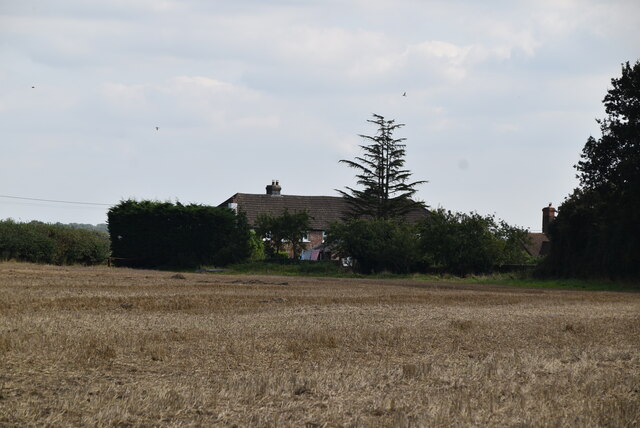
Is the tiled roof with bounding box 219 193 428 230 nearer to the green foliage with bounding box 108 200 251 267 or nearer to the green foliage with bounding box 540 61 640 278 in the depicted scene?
the green foliage with bounding box 108 200 251 267

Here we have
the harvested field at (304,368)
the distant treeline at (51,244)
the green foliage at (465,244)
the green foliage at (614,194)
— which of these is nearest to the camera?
the harvested field at (304,368)

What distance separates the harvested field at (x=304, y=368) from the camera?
23.7 ft

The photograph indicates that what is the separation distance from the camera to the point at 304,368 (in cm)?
980

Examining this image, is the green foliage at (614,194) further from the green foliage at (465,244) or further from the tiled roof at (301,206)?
the tiled roof at (301,206)

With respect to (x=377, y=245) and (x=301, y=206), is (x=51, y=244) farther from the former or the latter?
(x=301, y=206)

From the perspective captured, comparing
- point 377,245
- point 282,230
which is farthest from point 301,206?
point 377,245

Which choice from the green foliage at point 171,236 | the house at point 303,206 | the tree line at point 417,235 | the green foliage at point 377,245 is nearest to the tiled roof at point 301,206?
the house at point 303,206

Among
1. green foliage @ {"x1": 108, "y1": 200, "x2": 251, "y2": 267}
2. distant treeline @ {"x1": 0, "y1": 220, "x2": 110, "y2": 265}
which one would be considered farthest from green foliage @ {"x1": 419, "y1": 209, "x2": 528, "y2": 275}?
distant treeline @ {"x1": 0, "y1": 220, "x2": 110, "y2": 265}

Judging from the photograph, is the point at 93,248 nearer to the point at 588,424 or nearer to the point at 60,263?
the point at 60,263

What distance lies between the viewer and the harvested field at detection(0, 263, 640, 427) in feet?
23.7

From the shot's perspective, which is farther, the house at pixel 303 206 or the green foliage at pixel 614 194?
the house at pixel 303 206

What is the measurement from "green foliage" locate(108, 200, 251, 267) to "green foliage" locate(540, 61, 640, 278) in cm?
2448

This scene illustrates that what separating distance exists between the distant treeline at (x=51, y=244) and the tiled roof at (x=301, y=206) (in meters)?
31.9

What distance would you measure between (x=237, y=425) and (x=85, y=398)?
1586 mm
